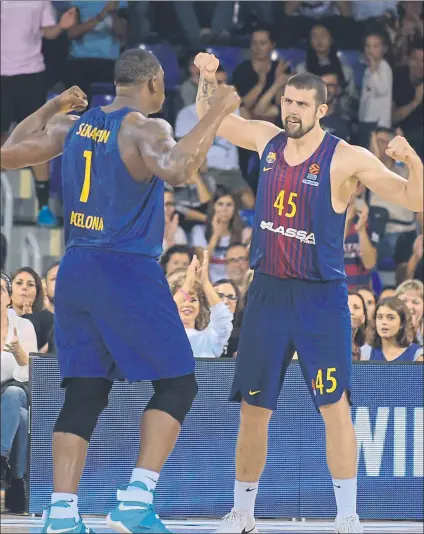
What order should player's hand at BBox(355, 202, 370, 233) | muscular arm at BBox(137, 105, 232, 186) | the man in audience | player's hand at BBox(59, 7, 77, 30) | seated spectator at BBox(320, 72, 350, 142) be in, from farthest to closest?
player's hand at BBox(59, 7, 77, 30)
seated spectator at BBox(320, 72, 350, 142)
the man in audience
player's hand at BBox(355, 202, 370, 233)
muscular arm at BBox(137, 105, 232, 186)

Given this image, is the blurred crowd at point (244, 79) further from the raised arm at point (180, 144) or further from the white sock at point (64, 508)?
the white sock at point (64, 508)

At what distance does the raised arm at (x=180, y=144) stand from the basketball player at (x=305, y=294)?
86cm

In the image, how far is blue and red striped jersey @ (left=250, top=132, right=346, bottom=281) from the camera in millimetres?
6758

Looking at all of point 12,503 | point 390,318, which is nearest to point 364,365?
point 390,318

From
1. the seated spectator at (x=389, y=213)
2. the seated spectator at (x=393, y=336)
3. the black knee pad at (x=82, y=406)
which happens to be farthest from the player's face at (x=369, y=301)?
the black knee pad at (x=82, y=406)

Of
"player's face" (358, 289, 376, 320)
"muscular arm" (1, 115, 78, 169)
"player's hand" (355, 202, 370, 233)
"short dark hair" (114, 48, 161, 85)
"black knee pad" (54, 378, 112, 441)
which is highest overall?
"player's hand" (355, 202, 370, 233)

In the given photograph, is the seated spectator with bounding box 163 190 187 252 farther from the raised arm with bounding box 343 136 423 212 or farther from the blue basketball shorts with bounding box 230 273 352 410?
the raised arm with bounding box 343 136 423 212

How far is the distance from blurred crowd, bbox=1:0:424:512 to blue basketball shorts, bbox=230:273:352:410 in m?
3.91

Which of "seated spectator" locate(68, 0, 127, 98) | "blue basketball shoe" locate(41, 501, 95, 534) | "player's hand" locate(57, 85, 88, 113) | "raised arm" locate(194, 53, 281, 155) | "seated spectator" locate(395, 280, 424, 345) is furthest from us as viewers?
"seated spectator" locate(68, 0, 127, 98)

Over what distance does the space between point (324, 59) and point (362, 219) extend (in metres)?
2.26

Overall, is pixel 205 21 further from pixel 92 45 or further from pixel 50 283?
pixel 50 283

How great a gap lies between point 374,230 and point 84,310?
706 centimetres

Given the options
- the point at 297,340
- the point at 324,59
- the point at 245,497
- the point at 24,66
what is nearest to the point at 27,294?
the point at 245,497

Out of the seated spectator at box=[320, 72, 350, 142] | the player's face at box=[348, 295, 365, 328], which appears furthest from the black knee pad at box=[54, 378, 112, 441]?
the seated spectator at box=[320, 72, 350, 142]
